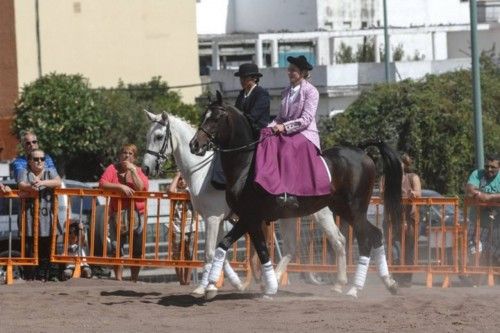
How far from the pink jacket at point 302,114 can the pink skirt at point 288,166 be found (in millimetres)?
95

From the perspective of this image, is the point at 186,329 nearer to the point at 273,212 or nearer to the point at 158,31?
the point at 273,212

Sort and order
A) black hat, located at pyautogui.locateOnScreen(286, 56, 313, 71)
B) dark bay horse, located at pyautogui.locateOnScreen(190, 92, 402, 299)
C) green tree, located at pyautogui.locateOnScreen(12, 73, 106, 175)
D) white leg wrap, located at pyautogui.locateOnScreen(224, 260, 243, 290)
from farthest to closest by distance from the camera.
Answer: green tree, located at pyautogui.locateOnScreen(12, 73, 106, 175) → white leg wrap, located at pyautogui.locateOnScreen(224, 260, 243, 290) → black hat, located at pyautogui.locateOnScreen(286, 56, 313, 71) → dark bay horse, located at pyautogui.locateOnScreen(190, 92, 402, 299)

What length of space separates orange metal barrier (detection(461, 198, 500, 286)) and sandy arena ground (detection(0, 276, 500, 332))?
322cm

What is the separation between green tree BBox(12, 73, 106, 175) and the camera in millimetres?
50000

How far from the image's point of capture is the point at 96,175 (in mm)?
52250

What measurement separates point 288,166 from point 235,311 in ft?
5.46

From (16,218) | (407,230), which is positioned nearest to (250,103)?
(407,230)

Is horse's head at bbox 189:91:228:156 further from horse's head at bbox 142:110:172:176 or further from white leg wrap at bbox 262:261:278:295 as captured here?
horse's head at bbox 142:110:172:176

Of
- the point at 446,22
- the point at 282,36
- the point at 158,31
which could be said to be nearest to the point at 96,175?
the point at 158,31

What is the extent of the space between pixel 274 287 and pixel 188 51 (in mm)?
48192

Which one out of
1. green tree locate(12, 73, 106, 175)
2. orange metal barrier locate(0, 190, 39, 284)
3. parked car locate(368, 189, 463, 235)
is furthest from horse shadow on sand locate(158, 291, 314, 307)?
green tree locate(12, 73, 106, 175)

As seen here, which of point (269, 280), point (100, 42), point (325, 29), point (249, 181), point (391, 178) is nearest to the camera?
point (249, 181)

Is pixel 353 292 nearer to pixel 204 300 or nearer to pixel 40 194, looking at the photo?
pixel 204 300

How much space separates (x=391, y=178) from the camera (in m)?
17.7
